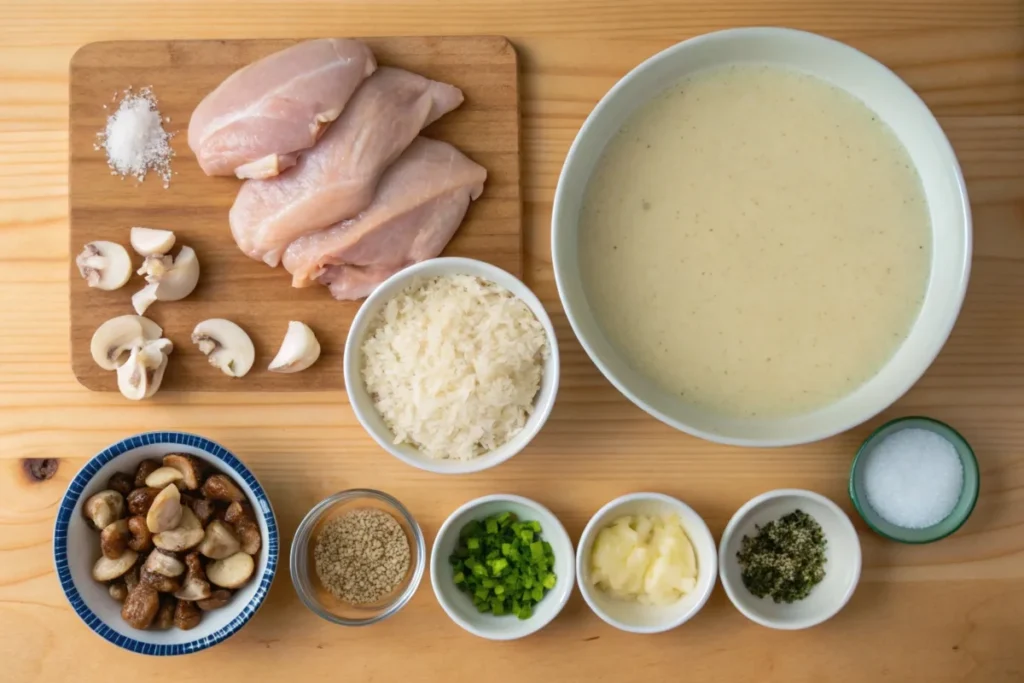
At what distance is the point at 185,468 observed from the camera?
65.2 inches

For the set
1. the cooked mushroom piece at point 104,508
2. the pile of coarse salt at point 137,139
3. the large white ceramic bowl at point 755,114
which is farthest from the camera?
the pile of coarse salt at point 137,139

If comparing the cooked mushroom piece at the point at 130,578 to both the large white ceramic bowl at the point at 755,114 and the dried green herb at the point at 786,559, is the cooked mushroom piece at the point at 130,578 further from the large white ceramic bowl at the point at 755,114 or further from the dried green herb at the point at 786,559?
the dried green herb at the point at 786,559

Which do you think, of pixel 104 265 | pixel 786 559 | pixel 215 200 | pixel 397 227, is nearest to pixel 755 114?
pixel 397 227

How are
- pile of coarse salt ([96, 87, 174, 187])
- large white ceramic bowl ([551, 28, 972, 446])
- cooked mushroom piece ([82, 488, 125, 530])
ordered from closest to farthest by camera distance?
large white ceramic bowl ([551, 28, 972, 446]) < cooked mushroom piece ([82, 488, 125, 530]) < pile of coarse salt ([96, 87, 174, 187])

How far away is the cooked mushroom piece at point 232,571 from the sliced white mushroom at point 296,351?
1.22 ft

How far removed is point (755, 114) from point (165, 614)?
1.46 m

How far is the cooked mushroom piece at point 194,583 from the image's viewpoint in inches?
64.2

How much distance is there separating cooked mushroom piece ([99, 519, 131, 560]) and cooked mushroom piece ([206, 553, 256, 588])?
0.17m

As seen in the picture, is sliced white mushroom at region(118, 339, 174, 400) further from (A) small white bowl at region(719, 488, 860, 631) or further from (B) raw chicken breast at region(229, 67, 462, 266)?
(A) small white bowl at region(719, 488, 860, 631)

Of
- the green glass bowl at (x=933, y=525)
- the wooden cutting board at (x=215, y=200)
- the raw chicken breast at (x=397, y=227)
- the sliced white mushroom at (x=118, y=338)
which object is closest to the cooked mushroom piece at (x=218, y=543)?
the wooden cutting board at (x=215, y=200)

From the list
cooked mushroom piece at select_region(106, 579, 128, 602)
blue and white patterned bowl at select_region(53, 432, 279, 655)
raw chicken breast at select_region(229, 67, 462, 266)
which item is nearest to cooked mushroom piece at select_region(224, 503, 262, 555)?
blue and white patterned bowl at select_region(53, 432, 279, 655)

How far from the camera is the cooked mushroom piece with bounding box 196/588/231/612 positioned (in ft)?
5.37

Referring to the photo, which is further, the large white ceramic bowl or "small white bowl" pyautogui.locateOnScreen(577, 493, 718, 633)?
"small white bowl" pyautogui.locateOnScreen(577, 493, 718, 633)

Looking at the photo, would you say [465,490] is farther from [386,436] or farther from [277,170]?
[277,170]
